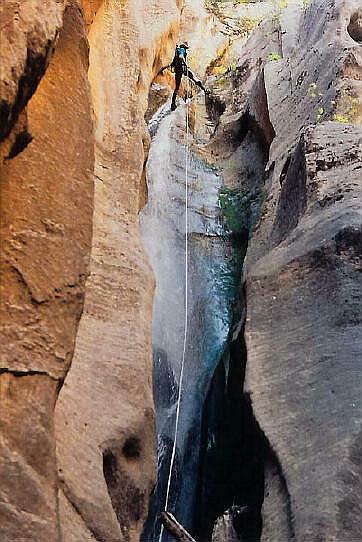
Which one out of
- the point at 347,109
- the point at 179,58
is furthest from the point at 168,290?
the point at 179,58

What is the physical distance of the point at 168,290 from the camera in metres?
12.6

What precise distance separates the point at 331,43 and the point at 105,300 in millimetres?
8974

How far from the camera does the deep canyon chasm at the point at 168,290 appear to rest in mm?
4676

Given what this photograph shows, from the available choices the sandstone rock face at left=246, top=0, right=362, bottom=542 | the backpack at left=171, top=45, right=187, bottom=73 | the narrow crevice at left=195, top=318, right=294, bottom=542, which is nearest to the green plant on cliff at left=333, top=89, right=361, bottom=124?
the sandstone rock face at left=246, top=0, right=362, bottom=542

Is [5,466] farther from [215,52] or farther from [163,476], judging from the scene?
[215,52]

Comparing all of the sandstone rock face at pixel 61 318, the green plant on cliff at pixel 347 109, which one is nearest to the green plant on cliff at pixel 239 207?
the green plant on cliff at pixel 347 109

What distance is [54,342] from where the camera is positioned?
488cm

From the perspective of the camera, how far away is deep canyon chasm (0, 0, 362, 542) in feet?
15.3

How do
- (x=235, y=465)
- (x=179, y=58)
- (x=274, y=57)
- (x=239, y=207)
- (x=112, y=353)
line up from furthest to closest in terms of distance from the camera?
1. (x=274, y=57)
2. (x=179, y=58)
3. (x=239, y=207)
4. (x=235, y=465)
5. (x=112, y=353)

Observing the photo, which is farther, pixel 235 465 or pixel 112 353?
pixel 235 465

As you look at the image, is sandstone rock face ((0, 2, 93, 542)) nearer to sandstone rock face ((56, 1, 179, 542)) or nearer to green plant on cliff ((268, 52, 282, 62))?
sandstone rock face ((56, 1, 179, 542))

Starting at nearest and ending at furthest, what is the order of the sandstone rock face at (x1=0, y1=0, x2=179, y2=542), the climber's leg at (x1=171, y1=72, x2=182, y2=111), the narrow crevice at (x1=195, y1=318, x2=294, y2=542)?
1. the sandstone rock face at (x1=0, y1=0, x2=179, y2=542)
2. the narrow crevice at (x1=195, y1=318, x2=294, y2=542)
3. the climber's leg at (x1=171, y1=72, x2=182, y2=111)

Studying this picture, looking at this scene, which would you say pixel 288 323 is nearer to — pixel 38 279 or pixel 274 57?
pixel 38 279

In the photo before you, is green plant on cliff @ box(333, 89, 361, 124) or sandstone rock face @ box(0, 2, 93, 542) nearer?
sandstone rock face @ box(0, 2, 93, 542)
